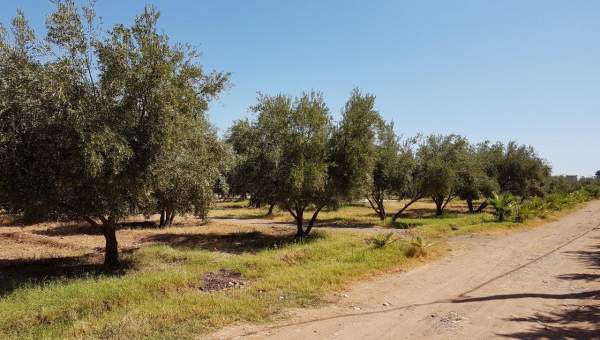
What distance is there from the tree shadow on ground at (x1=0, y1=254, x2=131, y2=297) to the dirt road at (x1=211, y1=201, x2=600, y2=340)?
9.04 metres

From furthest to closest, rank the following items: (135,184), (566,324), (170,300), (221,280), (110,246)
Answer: (110,246) < (135,184) < (221,280) < (170,300) < (566,324)

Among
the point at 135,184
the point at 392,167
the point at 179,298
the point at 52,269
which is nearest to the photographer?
the point at 179,298

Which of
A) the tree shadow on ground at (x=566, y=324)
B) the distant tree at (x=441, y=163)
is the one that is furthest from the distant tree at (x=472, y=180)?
the tree shadow on ground at (x=566, y=324)

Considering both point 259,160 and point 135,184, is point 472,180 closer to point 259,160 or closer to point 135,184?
point 259,160

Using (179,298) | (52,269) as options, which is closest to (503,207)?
(179,298)

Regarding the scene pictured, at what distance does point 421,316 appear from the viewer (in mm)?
8617

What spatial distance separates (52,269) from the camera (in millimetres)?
16188

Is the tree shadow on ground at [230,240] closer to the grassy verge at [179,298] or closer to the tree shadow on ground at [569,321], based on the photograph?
the grassy verge at [179,298]

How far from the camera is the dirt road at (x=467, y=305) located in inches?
300

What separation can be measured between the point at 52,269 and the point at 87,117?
6.83 m

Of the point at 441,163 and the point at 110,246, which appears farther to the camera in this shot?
the point at 441,163

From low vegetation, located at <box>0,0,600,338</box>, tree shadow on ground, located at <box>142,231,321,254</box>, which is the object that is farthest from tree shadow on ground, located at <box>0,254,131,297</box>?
tree shadow on ground, located at <box>142,231,321,254</box>

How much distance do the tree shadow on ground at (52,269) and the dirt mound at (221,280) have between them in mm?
4537

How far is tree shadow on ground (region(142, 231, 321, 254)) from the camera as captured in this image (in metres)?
22.9
